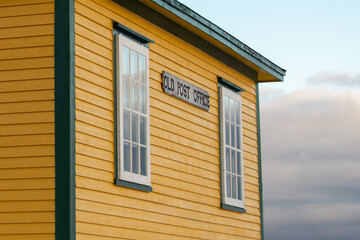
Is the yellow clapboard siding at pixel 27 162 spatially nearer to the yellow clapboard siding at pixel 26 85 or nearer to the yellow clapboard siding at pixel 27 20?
the yellow clapboard siding at pixel 26 85

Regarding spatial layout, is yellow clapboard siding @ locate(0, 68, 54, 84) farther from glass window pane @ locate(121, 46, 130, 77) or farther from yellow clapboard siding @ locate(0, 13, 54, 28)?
glass window pane @ locate(121, 46, 130, 77)

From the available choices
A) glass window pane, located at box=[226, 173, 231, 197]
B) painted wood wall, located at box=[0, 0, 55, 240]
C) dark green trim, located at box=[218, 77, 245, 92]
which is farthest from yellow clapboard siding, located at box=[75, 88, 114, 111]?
glass window pane, located at box=[226, 173, 231, 197]

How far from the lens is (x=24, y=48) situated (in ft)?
37.3

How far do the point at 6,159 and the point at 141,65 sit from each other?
2.95 m

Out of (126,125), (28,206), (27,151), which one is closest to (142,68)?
(126,125)

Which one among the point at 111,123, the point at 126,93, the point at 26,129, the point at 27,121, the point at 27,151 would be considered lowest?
the point at 27,151

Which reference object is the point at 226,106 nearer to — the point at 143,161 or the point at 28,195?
the point at 143,161

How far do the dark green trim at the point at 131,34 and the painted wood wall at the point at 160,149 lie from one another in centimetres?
15

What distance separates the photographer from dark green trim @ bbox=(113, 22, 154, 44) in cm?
1246

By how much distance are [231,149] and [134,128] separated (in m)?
4.49

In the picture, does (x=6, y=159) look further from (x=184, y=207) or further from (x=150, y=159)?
(x=184, y=207)

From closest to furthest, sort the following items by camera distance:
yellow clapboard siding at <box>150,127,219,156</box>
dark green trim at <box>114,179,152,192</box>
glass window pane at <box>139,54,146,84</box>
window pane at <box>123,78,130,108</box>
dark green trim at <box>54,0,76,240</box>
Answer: dark green trim at <box>54,0,76,240</box>
dark green trim at <box>114,179,152,192</box>
window pane at <box>123,78,130,108</box>
glass window pane at <box>139,54,146,84</box>
yellow clapboard siding at <box>150,127,219,156</box>

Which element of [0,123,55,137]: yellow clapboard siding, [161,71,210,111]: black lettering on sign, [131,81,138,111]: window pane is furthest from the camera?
[161,71,210,111]: black lettering on sign

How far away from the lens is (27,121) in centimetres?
1112
